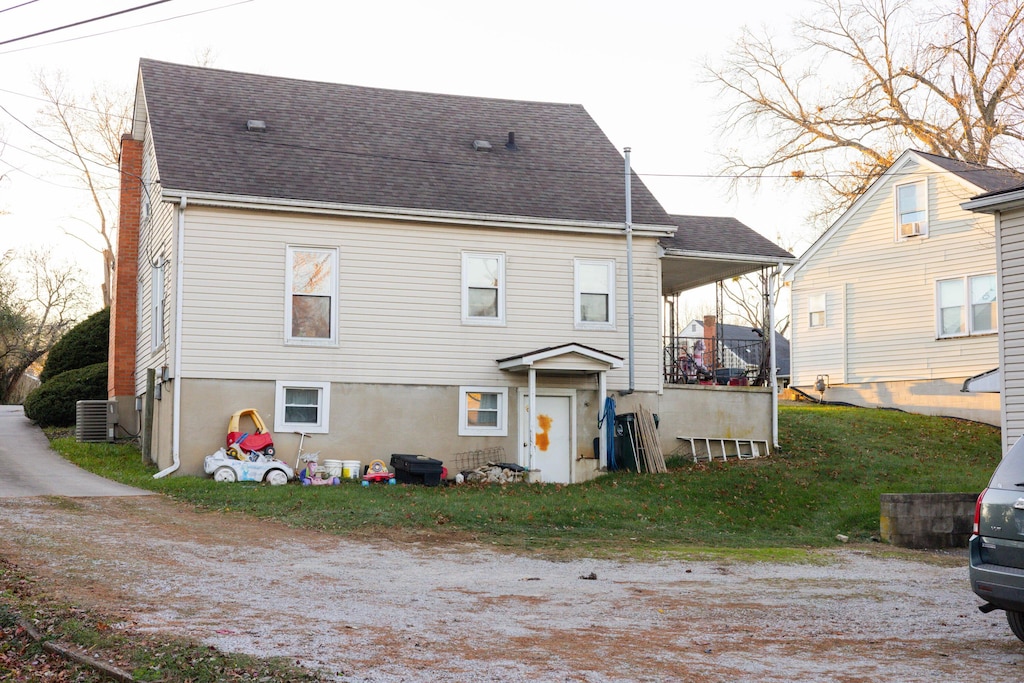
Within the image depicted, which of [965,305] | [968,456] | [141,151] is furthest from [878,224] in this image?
[141,151]

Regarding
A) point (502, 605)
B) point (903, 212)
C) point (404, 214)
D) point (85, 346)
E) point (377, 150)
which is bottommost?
point (502, 605)

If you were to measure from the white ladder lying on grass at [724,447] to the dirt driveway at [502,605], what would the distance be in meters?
7.96

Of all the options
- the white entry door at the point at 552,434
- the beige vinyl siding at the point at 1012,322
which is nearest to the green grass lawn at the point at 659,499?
the white entry door at the point at 552,434

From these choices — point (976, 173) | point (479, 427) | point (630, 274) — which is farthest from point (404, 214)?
point (976, 173)

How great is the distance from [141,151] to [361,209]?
25.0ft

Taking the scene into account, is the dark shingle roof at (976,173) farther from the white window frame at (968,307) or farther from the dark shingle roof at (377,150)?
the dark shingle roof at (377,150)

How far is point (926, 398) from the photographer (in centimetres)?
2823

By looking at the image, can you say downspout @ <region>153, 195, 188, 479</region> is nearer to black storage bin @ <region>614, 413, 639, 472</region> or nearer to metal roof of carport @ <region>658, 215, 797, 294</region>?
black storage bin @ <region>614, 413, 639, 472</region>

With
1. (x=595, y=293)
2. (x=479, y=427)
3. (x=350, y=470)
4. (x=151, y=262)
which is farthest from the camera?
(x=151, y=262)

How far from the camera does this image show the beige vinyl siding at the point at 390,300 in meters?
19.9

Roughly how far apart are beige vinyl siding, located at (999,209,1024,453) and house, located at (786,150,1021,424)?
397 inches

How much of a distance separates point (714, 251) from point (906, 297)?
8.46 metres

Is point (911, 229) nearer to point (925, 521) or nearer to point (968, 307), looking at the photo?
point (968, 307)

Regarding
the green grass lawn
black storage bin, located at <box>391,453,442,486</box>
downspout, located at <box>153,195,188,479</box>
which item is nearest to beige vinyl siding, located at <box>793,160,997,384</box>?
the green grass lawn
